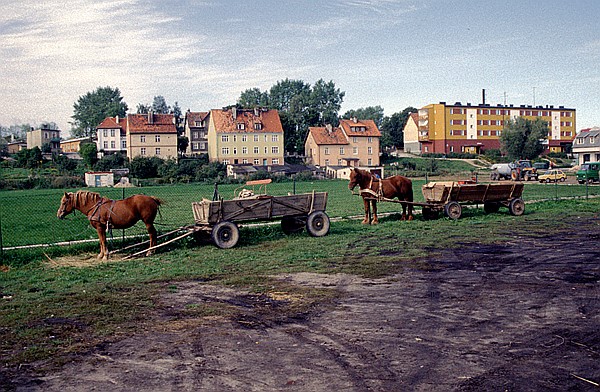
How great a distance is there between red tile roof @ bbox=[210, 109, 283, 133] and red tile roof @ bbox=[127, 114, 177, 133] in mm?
6713

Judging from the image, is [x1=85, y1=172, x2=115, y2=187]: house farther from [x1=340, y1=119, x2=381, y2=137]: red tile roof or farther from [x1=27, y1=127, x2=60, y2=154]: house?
[x1=27, y1=127, x2=60, y2=154]: house

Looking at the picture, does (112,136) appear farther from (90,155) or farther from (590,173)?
(590,173)

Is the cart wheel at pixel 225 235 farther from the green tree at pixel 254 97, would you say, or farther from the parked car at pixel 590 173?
the green tree at pixel 254 97

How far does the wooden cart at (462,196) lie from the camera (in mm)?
22594

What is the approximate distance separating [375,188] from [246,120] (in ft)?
238

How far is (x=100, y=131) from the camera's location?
99.2 metres

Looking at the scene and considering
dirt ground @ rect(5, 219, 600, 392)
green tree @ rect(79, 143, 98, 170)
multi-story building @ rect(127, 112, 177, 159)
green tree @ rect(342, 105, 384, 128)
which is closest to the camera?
dirt ground @ rect(5, 219, 600, 392)

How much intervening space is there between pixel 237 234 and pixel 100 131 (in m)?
89.0

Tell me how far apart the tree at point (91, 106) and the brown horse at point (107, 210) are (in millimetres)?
Result: 129921

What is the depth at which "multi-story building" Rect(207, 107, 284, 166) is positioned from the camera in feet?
296

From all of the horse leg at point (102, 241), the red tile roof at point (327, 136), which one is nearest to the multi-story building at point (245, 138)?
the red tile roof at point (327, 136)

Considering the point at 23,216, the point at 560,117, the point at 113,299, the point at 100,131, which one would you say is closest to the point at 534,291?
the point at 113,299

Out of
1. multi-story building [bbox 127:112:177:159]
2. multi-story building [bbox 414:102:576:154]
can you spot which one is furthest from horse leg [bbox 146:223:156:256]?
multi-story building [bbox 414:102:576:154]

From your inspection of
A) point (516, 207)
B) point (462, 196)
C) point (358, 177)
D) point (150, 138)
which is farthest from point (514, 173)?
point (150, 138)
